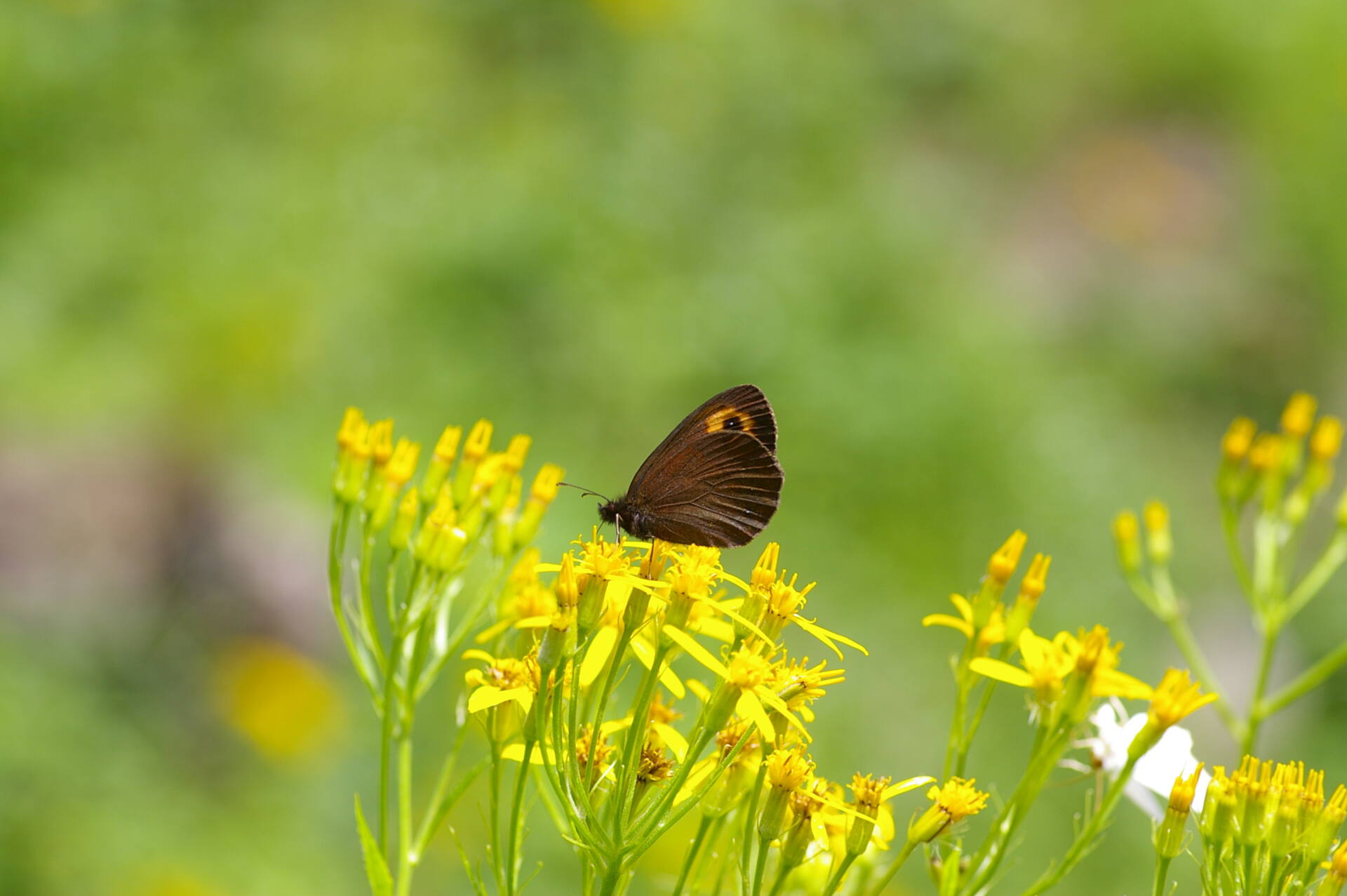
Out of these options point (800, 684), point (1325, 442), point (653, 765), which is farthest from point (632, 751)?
point (1325, 442)

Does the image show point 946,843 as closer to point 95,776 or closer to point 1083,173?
point 95,776

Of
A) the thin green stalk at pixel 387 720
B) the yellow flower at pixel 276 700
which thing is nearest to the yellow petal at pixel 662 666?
the thin green stalk at pixel 387 720

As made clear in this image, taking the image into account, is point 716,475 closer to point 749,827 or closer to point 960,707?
point 960,707

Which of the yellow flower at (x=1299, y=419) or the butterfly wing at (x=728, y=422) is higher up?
the yellow flower at (x=1299, y=419)

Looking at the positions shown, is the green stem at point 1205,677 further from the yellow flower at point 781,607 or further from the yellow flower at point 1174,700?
the yellow flower at point 781,607

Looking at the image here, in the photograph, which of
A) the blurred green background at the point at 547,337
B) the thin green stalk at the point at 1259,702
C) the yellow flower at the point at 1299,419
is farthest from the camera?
the blurred green background at the point at 547,337

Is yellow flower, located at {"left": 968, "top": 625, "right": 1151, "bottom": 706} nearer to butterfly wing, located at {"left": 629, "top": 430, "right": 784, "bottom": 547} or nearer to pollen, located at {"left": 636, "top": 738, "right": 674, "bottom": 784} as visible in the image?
pollen, located at {"left": 636, "top": 738, "right": 674, "bottom": 784}

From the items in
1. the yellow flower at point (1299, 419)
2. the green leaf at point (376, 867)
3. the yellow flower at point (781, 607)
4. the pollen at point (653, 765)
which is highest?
the yellow flower at point (1299, 419)
